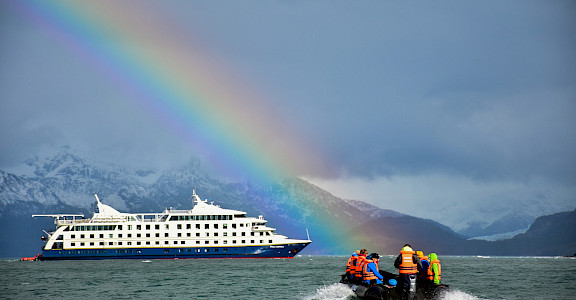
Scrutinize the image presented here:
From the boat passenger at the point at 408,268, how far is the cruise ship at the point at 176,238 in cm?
9093

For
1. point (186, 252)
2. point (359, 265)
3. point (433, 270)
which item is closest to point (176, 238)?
point (186, 252)

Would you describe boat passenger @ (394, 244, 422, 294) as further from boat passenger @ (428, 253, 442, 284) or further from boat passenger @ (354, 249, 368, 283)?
boat passenger @ (354, 249, 368, 283)

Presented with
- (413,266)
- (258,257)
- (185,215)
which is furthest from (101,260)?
(413,266)

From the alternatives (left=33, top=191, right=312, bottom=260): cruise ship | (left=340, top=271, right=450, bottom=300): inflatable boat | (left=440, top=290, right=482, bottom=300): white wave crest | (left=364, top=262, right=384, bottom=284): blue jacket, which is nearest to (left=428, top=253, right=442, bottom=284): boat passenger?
(left=340, top=271, right=450, bottom=300): inflatable boat

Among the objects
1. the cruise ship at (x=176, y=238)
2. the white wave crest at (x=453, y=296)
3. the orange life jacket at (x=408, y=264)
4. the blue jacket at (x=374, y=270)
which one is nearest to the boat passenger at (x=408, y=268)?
the orange life jacket at (x=408, y=264)

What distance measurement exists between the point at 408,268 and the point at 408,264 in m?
0.23

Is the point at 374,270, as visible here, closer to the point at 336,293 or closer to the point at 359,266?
the point at 359,266

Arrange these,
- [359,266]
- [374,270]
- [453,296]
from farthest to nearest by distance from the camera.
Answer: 1. [359,266]
2. [374,270]
3. [453,296]

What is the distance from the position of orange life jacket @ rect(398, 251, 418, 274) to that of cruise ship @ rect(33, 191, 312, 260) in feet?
299

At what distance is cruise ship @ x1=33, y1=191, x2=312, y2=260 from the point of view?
130 meters

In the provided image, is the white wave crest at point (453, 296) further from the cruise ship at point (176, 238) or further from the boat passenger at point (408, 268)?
the cruise ship at point (176, 238)

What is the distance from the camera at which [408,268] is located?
39156mm

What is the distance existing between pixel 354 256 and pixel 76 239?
319 ft

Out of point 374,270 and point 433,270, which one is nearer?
point 433,270
